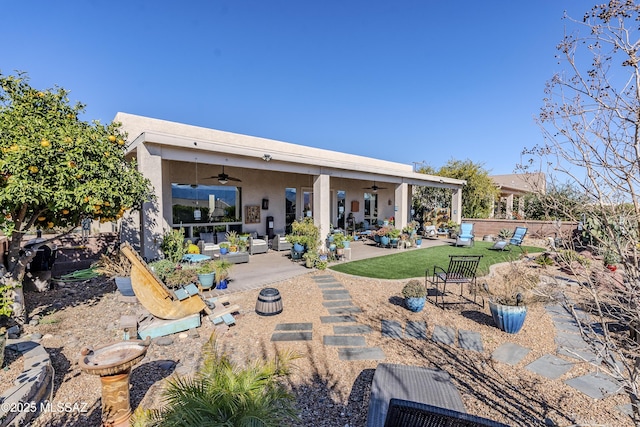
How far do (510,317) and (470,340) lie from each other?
0.86 m

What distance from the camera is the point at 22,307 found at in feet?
16.7

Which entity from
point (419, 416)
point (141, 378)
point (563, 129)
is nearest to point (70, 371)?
point (141, 378)

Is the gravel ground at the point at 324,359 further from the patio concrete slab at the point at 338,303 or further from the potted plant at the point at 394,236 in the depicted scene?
the potted plant at the point at 394,236

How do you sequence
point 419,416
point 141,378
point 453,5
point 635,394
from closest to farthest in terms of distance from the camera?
point 635,394 → point 419,416 → point 141,378 → point 453,5

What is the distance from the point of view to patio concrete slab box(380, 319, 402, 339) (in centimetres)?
503

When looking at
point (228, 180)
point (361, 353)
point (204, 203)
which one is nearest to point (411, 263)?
point (361, 353)

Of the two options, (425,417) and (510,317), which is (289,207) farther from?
(425,417)

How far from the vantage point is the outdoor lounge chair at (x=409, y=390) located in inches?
106

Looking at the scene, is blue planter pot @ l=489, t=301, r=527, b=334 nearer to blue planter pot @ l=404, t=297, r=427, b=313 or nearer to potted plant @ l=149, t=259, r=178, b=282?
blue planter pot @ l=404, t=297, r=427, b=313

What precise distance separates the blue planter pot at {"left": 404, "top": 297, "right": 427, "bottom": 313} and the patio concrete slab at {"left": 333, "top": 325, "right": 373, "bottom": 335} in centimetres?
120

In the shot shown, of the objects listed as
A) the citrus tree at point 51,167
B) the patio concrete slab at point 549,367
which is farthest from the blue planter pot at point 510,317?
the citrus tree at point 51,167

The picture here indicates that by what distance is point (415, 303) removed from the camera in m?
6.01

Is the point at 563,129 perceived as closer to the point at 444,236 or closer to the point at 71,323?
the point at 71,323

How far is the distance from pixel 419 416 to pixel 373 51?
16.3 meters
